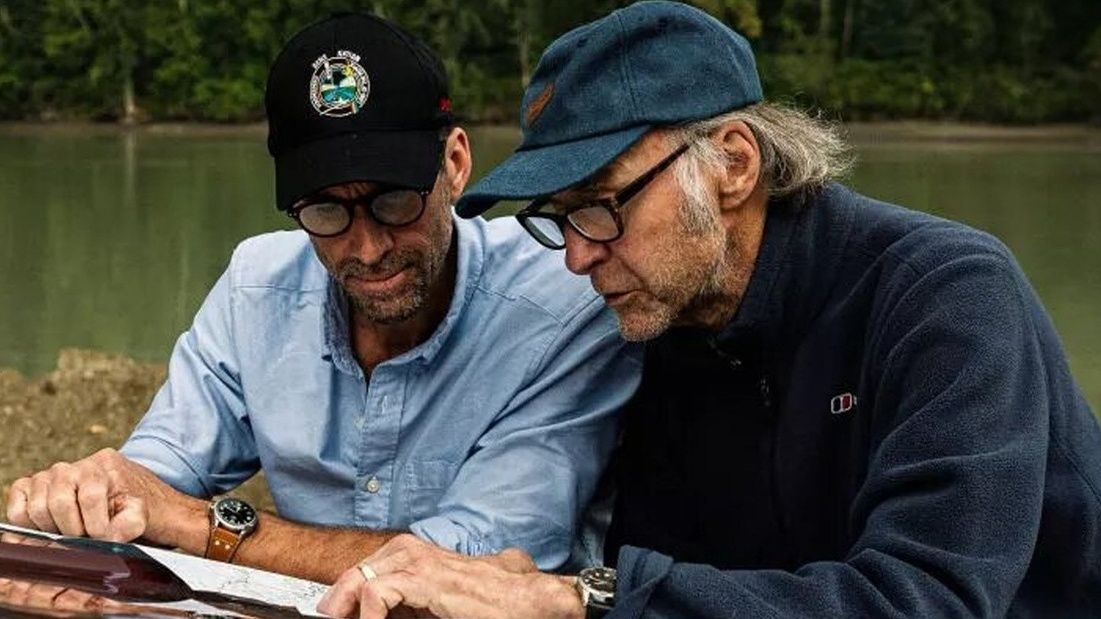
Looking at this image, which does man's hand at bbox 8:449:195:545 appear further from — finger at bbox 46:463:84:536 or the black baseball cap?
the black baseball cap

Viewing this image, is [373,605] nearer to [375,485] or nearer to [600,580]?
[600,580]

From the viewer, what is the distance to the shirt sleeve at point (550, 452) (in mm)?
2646

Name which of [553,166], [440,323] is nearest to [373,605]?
[553,166]

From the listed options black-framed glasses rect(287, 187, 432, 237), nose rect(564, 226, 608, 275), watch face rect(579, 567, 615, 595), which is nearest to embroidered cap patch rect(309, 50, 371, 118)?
black-framed glasses rect(287, 187, 432, 237)

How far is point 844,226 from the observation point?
2.48m

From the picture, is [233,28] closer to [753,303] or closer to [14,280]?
[14,280]

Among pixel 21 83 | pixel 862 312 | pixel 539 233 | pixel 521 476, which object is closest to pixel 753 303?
pixel 862 312

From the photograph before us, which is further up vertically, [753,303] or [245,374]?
[753,303]

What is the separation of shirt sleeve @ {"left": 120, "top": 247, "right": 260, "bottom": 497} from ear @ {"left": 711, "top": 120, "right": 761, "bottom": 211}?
0.94 m

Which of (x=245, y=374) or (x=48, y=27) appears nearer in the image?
(x=245, y=374)

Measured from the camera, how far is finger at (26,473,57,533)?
2.57 m

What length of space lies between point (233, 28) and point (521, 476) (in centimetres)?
3290

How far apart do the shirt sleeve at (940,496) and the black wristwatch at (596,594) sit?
36 millimetres

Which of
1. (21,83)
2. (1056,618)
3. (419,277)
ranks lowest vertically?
(21,83)
